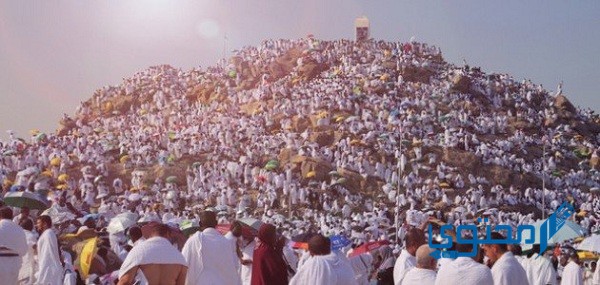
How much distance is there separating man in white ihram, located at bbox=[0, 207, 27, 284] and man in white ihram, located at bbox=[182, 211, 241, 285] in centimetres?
187

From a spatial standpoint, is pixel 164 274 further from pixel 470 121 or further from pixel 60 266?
pixel 470 121

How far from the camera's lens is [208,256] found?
9.21m

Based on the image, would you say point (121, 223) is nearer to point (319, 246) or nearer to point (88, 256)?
point (88, 256)

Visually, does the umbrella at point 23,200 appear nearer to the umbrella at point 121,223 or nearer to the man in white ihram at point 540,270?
the umbrella at point 121,223

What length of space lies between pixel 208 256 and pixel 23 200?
10007mm

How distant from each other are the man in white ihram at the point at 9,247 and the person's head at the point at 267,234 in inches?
104

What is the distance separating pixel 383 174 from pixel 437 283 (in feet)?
133

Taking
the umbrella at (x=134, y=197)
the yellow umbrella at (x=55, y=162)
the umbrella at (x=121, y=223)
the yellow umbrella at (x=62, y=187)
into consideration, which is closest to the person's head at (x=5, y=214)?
the umbrella at (x=121, y=223)

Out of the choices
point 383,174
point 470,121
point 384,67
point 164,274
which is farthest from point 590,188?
point 164,274

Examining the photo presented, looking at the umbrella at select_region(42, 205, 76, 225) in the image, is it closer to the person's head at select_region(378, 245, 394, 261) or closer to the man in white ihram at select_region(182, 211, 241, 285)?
the person's head at select_region(378, 245, 394, 261)

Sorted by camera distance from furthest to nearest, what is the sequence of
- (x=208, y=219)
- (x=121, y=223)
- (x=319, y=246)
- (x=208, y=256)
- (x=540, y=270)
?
(x=121, y=223)
(x=540, y=270)
(x=208, y=219)
(x=208, y=256)
(x=319, y=246)

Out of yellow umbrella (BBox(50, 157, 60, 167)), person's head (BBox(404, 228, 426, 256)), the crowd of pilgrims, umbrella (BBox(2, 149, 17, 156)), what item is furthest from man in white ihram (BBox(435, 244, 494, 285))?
umbrella (BBox(2, 149, 17, 156))

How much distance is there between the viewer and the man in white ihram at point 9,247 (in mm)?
9453

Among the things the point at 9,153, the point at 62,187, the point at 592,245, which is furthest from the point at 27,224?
the point at 9,153
